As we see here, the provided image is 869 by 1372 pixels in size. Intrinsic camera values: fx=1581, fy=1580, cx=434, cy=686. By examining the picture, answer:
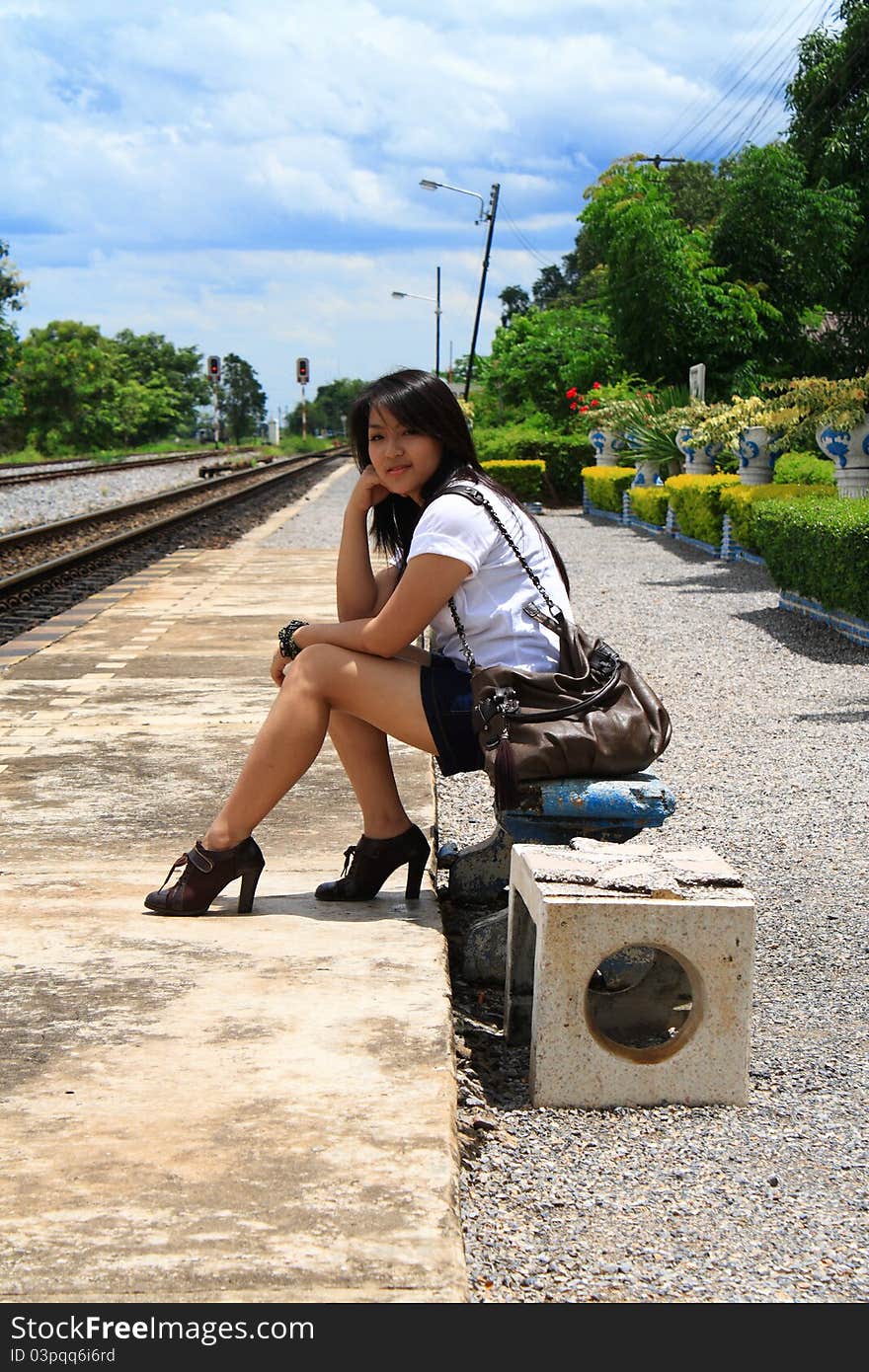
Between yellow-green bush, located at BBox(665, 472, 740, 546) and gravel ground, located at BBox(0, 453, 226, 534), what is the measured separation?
854 centimetres

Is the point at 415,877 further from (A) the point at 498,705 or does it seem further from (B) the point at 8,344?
(B) the point at 8,344

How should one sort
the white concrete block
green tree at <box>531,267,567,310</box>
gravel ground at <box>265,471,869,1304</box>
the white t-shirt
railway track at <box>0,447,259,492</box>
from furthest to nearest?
1. green tree at <box>531,267,567,310</box>
2. railway track at <box>0,447,259,492</box>
3. the white t-shirt
4. the white concrete block
5. gravel ground at <box>265,471,869,1304</box>

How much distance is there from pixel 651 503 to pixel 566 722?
17.1 meters

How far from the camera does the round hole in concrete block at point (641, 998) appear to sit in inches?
136

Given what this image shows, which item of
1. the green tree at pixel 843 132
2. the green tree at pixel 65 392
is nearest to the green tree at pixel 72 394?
the green tree at pixel 65 392

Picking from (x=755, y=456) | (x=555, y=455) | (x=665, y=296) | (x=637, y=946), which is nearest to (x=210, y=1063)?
(x=637, y=946)

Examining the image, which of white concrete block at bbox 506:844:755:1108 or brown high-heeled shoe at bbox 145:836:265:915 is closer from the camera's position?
white concrete block at bbox 506:844:755:1108

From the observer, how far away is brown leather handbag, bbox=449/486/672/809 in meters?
3.46

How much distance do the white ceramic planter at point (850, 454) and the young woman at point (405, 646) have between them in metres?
8.56

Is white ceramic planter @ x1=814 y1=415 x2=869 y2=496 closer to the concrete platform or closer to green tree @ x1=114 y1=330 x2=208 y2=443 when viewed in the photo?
the concrete platform

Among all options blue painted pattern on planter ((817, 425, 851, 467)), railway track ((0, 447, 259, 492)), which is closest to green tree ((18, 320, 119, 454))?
railway track ((0, 447, 259, 492))

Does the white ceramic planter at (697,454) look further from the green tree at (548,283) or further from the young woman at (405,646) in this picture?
the green tree at (548,283)

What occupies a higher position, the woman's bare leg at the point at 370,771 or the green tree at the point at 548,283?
the green tree at the point at 548,283
